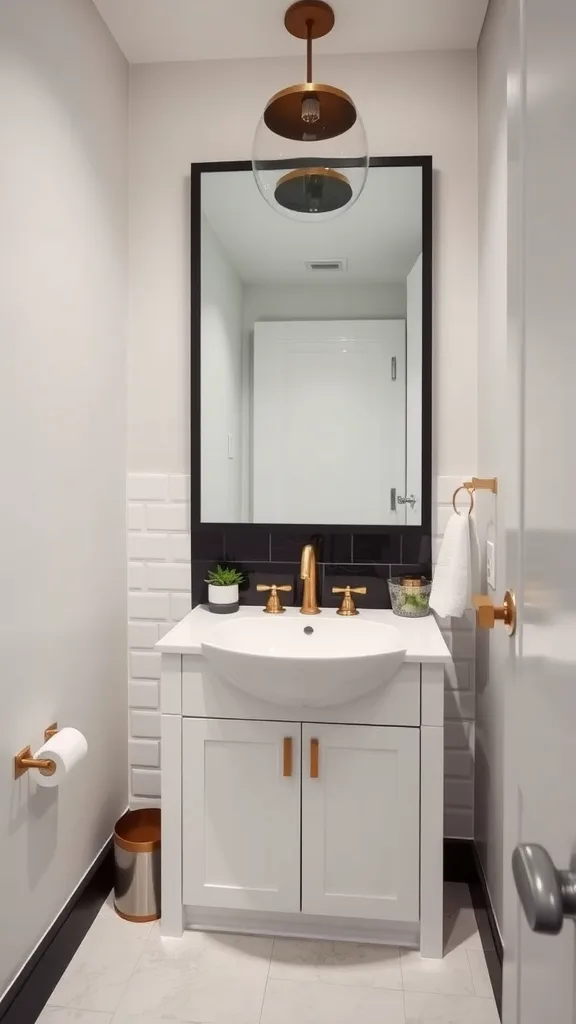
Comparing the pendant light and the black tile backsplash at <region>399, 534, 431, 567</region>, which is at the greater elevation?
the pendant light

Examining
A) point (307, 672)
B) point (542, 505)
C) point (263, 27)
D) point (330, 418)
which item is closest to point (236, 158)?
point (263, 27)

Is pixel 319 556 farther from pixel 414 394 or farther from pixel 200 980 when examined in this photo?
pixel 200 980

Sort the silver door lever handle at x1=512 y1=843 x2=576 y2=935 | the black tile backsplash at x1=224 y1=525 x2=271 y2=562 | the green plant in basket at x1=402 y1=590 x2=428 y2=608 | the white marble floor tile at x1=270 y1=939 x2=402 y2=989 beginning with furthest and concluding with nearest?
1. the black tile backsplash at x1=224 y1=525 x2=271 y2=562
2. the green plant in basket at x1=402 y1=590 x2=428 y2=608
3. the white marble floor tile at x1=270 y1=939 x2=402 y2=989
4. the silver door lever handle at x1=512 y1=843 x2=576 y2=935

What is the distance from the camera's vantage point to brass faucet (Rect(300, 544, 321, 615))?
207cm

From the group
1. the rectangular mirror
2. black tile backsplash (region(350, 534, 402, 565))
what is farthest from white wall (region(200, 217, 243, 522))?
black tile backsplash (region(350, 534, 402, 565))

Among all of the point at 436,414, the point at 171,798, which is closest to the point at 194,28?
the point at 436,414

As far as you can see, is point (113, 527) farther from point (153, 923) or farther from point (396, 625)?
point (153, 923)

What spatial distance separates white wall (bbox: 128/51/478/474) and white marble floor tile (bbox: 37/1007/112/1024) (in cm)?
140

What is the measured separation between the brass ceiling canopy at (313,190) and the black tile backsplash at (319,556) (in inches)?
36.1

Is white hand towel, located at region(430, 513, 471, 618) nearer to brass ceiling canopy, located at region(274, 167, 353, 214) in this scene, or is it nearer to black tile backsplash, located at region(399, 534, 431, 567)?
black tile backsplash, located at region(399, 534, 431, 567)

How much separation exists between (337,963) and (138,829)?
0.69m

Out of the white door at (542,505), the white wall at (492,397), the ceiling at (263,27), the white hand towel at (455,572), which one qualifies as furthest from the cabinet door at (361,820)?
the ceiling at (263,27)

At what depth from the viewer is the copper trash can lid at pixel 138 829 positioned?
1929 mm

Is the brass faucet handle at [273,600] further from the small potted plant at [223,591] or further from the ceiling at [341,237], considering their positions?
the ceiling at [341,237]
